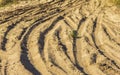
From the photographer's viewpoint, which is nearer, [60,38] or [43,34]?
[60,38]

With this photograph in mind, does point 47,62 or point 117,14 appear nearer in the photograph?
point 47,62

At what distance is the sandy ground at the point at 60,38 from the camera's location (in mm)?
7324

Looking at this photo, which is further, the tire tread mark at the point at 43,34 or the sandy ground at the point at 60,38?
the tire tread mark at the point at 43,34

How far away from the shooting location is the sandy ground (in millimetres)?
7324

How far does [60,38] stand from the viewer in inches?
339

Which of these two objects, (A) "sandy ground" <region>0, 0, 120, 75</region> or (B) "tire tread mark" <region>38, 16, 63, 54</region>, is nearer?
(A) "sandy ground" <region>0, 0, 120, 75</region>

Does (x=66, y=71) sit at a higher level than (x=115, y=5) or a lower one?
lower

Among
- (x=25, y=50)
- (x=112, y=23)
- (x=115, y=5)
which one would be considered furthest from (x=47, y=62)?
(x=115, y=5)

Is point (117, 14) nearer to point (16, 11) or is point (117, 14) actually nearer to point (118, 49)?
point (118, 49)

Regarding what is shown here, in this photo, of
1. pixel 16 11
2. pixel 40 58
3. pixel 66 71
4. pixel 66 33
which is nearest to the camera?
pixel 66 71

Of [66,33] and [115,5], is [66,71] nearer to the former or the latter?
[66,33]

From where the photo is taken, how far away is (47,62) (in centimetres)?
747

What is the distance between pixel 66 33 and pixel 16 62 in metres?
1.75

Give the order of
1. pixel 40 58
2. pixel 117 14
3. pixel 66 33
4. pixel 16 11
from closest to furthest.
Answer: pixel 40 58, pixel 66 33, pixel 117 14, pixel 16 11
